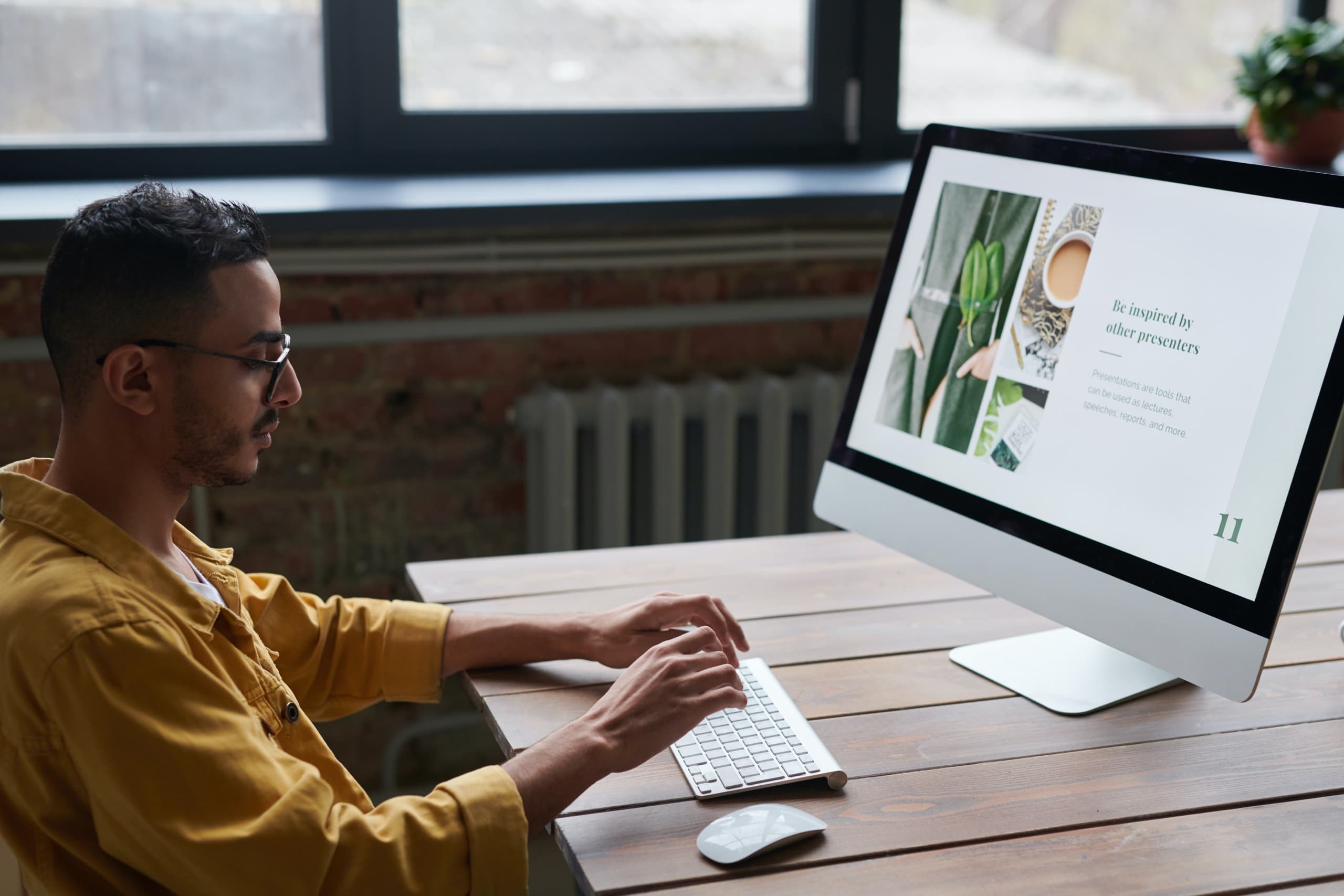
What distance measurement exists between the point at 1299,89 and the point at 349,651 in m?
2.11

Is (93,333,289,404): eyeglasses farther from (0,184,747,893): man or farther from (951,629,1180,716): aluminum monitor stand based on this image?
(951,629,1180,716): aluminum monitor stand

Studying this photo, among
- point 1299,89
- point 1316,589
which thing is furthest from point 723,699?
point 1299,89

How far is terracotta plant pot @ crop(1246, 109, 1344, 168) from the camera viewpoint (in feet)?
8.14

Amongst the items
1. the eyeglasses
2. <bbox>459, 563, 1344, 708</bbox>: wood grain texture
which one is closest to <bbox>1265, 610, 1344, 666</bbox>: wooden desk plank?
<bbox>459, 563, 1344, 708</bbox>: wood grain texture

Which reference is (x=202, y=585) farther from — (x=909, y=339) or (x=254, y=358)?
(x=909, y=339)

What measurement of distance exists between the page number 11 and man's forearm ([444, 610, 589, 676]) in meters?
0.57

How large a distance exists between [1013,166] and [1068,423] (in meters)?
0.27

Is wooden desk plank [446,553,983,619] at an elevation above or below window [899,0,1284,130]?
below

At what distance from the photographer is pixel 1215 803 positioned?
1.02 meters

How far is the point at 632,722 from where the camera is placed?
103 centimetres

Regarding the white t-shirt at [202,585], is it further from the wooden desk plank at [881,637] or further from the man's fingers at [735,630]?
the man's fingers at [735,630]

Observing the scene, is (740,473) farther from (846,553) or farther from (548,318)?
(846,553)

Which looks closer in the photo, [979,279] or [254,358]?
[254,358]

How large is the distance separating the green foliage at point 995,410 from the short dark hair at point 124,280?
27.6 inches
